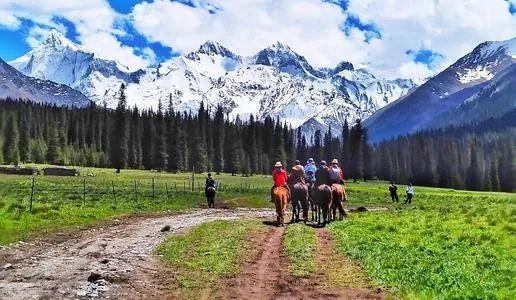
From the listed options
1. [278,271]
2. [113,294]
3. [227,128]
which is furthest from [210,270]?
[227,128]

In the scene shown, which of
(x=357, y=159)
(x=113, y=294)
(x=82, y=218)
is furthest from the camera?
(x=357, y=159)

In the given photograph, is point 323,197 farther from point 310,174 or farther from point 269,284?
point 269,284

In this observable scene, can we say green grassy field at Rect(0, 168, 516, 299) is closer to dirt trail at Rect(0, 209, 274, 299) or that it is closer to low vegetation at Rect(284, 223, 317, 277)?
low vegetation at Rect(284, 223, 317, 277)

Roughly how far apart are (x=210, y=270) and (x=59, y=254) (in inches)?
264

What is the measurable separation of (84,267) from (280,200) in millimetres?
17514

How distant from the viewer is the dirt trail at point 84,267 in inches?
648

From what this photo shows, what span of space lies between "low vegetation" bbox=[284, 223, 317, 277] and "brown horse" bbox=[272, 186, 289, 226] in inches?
99.0

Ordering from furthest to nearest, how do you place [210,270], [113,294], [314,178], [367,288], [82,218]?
[314,178]
[82,218]
[210,270]
[367,288]
[113,294]

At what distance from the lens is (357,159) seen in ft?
639

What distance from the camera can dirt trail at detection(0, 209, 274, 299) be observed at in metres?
16.5

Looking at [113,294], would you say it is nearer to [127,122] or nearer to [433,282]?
[433,282]

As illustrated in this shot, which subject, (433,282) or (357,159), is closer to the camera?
(433,282)

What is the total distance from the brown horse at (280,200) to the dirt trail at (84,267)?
7.63 m

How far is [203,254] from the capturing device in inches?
904
